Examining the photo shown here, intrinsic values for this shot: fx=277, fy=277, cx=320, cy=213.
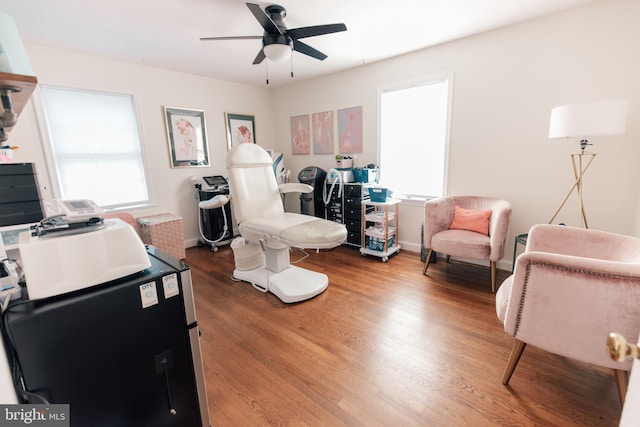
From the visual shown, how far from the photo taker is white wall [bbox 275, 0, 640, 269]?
2137 millimetres

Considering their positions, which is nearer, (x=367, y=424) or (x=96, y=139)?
(x=367, y=424)

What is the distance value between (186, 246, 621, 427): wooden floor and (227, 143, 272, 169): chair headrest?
1.18 metres

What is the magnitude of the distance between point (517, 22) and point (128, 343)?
3528 mm

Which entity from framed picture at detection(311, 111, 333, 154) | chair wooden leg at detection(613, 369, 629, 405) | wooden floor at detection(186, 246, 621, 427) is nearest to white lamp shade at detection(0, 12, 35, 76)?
wooden floor at detection(186, 246, 621, 427)

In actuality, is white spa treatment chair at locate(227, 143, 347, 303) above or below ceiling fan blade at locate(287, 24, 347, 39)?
below

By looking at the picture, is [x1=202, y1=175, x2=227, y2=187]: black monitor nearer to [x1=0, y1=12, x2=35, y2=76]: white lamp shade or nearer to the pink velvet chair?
[x1=0, y1=12, x2=35, y2=76]: white lamp shade

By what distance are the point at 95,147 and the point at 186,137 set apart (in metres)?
0.99

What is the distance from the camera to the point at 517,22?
8.00 feet

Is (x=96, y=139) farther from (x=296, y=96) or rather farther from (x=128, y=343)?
(x=128, y=343)

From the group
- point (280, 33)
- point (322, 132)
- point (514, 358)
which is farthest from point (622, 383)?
point (322, 132)

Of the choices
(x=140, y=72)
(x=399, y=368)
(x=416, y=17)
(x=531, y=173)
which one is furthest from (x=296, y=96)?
(x=399, y=368)

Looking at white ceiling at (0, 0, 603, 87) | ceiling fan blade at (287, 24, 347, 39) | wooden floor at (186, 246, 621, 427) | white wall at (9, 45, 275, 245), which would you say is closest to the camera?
wooden floor at (186, 246, 621, 427)

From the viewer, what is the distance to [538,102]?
96.5 inches

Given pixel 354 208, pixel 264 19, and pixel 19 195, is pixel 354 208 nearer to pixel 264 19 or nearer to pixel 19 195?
pixel 264 19
